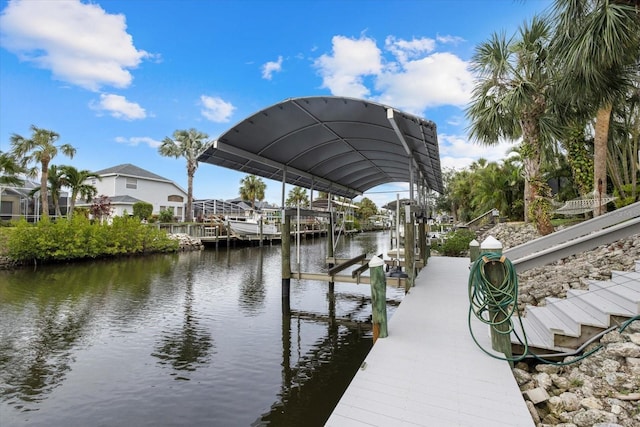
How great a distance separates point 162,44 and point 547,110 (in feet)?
67.7

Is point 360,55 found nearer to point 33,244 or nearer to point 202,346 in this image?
point 202,346

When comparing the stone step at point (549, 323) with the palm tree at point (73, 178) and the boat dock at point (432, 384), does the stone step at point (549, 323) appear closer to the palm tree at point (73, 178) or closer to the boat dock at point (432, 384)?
the boat dock at point (432, 384)

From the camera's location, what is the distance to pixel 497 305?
3.88 m

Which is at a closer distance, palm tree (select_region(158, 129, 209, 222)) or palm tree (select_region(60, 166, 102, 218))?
palm tree (select_region(60, 166, 102, 218))

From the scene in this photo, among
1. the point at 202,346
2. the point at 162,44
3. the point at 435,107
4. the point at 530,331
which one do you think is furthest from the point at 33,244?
the point at 435,107

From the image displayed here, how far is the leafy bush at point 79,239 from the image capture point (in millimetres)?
16156

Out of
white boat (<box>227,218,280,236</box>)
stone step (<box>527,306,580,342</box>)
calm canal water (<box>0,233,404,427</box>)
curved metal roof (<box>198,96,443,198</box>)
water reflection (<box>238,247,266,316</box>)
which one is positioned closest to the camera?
stone step (<box>527,306,580,342</box>)

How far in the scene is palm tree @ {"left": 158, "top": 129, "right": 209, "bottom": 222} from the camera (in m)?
36.0

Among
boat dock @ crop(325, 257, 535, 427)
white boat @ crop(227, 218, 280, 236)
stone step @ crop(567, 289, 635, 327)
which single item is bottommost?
boat dock @ crop(325, 257, 535, 427)

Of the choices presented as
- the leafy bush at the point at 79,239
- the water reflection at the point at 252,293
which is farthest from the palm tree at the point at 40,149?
the water reflection at the point at 252,293

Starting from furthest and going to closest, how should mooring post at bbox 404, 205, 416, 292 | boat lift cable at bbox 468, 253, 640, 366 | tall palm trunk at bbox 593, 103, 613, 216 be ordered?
tall palm trunk at bbox 593, 103, 613, 216, mooring post at bbox 404, 205, 416, 292, boat lift cable at bbox 468, 253, 640, 366

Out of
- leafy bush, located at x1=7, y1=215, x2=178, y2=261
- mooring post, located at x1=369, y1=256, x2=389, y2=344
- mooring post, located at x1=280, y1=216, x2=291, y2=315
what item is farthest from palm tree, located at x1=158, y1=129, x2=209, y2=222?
mooring post, located at x1=369, y1=256, x2=389, y2=344

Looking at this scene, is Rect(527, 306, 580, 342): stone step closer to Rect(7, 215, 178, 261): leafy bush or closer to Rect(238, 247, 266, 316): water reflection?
Rect(238, 247, 266, 316): water reflection

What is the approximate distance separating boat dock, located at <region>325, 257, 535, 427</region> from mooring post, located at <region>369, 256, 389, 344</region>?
0.14 m
